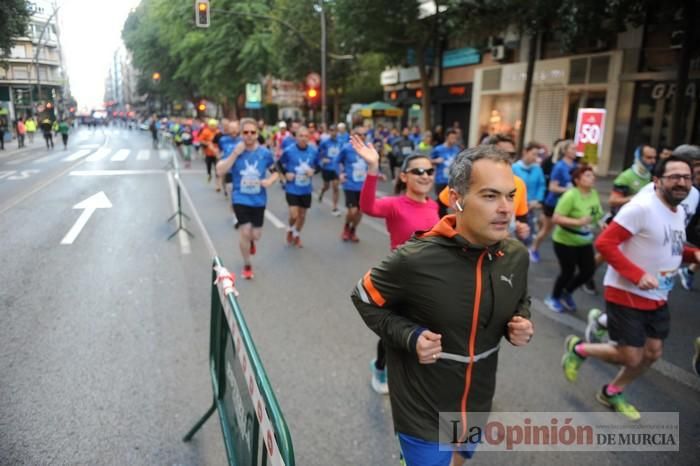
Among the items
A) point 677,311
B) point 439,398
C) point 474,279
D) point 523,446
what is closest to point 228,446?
point 439,398

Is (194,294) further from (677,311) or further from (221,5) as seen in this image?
(221,5)

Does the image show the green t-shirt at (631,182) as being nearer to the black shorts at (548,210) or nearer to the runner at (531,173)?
the runner at (531,173)

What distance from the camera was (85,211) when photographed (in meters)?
11.1

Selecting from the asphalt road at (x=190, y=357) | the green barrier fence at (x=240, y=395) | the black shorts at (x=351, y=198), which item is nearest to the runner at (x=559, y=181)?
the asphalt road at (x=190, y=357)

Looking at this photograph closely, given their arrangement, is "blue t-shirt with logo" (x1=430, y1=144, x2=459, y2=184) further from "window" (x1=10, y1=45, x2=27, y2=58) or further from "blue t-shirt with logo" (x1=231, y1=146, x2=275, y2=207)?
"window" (x1=10, y1=45, x2=27, y2=58)

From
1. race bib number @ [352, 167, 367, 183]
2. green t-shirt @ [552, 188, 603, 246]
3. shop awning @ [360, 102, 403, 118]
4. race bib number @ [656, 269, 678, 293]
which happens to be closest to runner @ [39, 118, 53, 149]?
shop awning @ [360, 102, 403, 118]

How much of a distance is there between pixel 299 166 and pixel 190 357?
4.76 m

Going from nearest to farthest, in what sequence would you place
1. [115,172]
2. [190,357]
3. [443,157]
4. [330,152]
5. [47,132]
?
1. [190,357]
2. [443,157]
3. [330,152]
4. [115,172]
5. [47,132]

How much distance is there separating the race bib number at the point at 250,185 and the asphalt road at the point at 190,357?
112 centimetres

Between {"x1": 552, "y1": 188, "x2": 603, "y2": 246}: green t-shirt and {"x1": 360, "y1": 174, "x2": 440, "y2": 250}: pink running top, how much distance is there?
90.8 inches

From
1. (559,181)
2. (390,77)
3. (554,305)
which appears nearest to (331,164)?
(559,181)

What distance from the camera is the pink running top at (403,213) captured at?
141 inches

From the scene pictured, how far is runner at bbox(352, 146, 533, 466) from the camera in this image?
6.49 ft

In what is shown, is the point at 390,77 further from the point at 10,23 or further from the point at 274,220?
the point at 10,23
